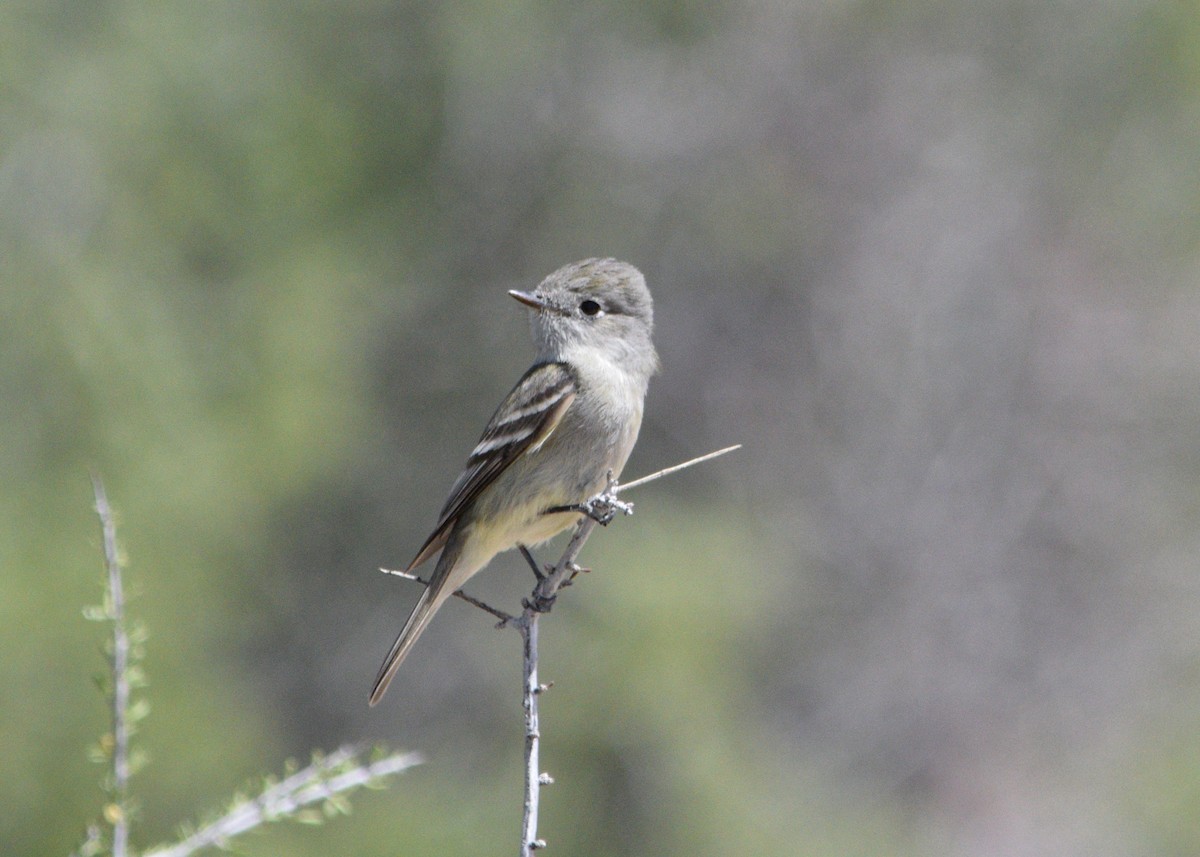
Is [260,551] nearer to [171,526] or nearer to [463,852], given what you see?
[171,526]

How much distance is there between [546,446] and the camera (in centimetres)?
424

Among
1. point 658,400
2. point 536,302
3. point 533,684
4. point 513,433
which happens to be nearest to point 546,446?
point 513,433

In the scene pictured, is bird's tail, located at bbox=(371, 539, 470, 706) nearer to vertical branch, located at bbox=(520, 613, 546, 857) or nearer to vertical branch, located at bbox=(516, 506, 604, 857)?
vertical branch, located at bbox=(516, 506, 604, 857)

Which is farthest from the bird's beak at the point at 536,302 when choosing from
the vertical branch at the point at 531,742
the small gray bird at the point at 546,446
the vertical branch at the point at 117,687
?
the vertical branch at the point at 117,687

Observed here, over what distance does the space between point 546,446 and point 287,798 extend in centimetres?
184

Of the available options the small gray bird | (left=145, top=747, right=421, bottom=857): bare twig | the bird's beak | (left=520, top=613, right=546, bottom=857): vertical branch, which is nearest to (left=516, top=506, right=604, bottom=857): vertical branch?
(left=520, top=613, right=546, bottom=857): vertical branch

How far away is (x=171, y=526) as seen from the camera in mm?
8383

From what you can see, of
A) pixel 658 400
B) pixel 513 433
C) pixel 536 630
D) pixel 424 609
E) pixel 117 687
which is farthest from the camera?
pixel 658 400

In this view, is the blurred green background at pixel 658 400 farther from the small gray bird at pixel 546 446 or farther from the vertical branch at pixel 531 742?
the vertical branch at pixel 531 742

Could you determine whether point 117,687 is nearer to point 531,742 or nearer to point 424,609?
point 531,742

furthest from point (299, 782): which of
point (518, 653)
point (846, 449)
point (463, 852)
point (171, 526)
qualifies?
point (846, 449)

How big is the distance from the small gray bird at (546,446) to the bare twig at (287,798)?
→ 1.34 meters

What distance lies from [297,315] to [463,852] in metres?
3.74

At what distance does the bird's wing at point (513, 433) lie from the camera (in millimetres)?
4246
